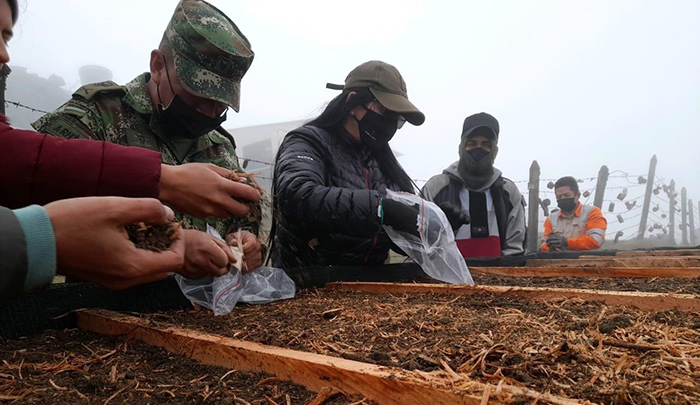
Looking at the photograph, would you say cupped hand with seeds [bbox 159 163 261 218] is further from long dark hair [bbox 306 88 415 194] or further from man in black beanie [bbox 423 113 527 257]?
man in black beanie [bbox 423 113 527 257]

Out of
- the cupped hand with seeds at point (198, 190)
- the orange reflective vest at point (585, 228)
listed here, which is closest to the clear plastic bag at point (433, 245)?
the cupped hand with seeds at point (198, 190)

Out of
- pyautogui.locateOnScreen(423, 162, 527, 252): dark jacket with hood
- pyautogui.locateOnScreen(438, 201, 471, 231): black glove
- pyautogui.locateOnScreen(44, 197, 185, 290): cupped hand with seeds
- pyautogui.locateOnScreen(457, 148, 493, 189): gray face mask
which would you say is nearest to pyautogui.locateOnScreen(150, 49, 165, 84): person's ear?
pyautogui.locateOnScreen(44, 197, 185, 290): cupped hand with seeds

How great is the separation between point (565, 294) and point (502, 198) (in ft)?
9.87

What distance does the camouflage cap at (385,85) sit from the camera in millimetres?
3148

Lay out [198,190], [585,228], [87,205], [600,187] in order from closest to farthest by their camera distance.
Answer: [87,205]
[198,190]
[585,228]
[600,187]

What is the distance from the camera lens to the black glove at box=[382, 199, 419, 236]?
2.73 meters

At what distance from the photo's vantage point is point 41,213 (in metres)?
0.88

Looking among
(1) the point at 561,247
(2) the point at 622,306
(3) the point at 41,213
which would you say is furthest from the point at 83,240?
(1) the point at 561,247

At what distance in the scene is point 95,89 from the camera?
238 centimetres

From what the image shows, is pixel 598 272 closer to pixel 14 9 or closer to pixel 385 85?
pixel 385 85

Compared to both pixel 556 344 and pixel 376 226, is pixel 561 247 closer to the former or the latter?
pixel 376 226

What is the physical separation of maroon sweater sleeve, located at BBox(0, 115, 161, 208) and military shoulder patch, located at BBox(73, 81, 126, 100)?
106 cm

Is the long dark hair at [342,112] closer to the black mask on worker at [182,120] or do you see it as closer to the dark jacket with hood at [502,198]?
the black mask on worker at [182,120]

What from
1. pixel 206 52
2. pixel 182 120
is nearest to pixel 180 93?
pixel 182 120
